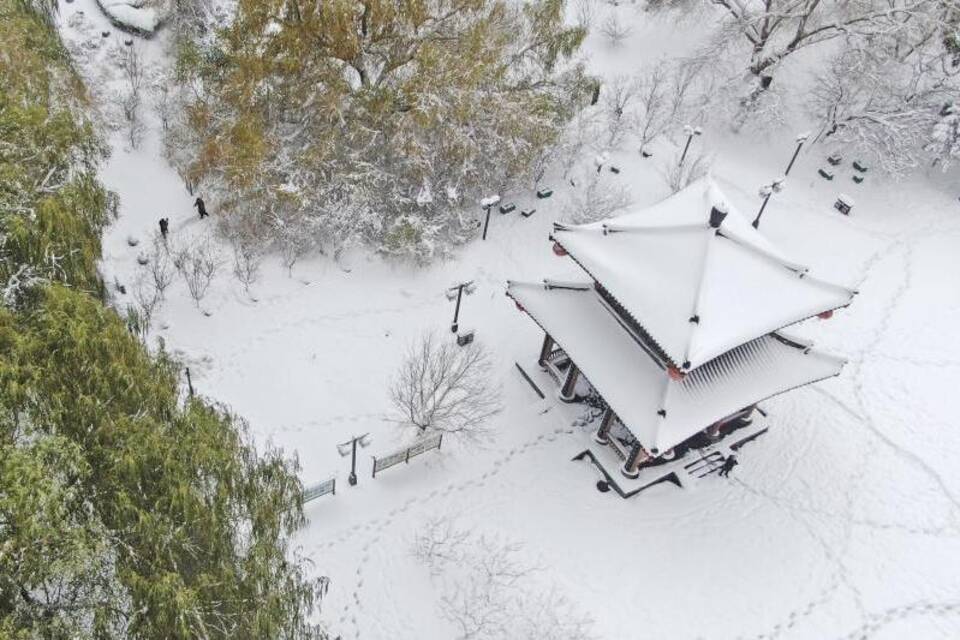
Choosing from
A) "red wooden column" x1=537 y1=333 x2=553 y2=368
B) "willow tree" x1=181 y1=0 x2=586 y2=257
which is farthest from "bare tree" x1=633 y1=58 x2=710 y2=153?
"red wooden column" x1=537 y1=333 x2=553 y2=368

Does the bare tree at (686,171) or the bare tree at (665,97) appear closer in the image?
the bare tree at (686,171)

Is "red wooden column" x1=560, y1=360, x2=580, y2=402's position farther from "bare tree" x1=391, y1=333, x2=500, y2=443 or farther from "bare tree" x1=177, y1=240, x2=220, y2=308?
"bare tree" x1=177, y1=240, x2=220, y2=308

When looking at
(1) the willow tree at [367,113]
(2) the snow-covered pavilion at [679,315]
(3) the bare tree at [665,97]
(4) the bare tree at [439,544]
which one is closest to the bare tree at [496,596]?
(4) the bare tree at [439,544]

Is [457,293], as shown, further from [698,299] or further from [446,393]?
[698,299]

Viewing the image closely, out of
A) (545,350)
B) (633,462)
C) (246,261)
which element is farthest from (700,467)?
(246,261)

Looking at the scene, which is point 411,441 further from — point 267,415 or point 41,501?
point 41,501

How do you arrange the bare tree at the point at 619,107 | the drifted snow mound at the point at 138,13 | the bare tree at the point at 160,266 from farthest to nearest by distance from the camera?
the drifted snow mound at the point at 138,13 < the bare tree at the point at 619,107 < the bare tree at the point at 160,266

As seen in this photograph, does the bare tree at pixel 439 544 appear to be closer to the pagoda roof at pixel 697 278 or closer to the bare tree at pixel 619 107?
the pagoda roof at pixel 697 278
